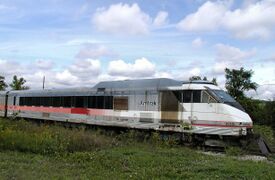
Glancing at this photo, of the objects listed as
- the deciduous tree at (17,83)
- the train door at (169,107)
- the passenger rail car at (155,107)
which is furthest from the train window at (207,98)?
the deciduous tree at (17,83)

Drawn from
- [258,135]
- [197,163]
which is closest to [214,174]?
[197,163]

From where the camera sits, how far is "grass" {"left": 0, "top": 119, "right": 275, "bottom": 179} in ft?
32.1

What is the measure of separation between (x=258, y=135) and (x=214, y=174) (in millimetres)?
8946

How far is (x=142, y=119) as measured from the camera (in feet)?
72.4

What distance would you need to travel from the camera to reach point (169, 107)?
20.6m

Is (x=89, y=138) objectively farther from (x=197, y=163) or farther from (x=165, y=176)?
(x=165, y=176)

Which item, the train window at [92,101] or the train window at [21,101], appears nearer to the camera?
the train window at [92,101]

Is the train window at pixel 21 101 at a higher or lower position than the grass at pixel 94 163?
higher

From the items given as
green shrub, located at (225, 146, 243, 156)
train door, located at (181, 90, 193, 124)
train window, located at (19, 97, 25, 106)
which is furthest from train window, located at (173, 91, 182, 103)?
train window, located at (19, 97, 25, 106)

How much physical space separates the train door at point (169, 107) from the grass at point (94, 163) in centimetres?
462

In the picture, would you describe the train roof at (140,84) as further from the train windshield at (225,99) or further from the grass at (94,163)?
the grass at (94,163)

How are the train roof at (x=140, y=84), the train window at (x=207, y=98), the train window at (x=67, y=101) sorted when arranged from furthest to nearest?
the train window at (x=67, y=101), the train roof at (x=140, y=84), the train window at (x=207, y=98)

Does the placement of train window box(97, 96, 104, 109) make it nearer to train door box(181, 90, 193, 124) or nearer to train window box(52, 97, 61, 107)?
train window box(52, 97, 61, 107)

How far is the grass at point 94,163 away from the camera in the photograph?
9.78 meters
